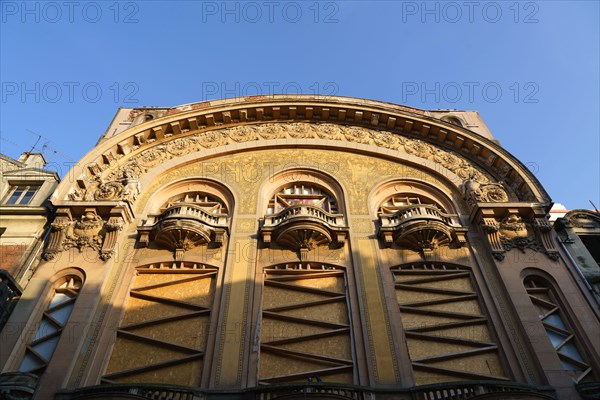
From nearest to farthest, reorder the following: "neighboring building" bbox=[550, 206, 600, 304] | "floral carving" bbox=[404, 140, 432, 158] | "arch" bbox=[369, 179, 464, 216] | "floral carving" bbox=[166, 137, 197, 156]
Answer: "neighboring building" bbox=[550, 206, 600, 304] → "arch" bbox=[369, 179, 464, 216] → "floral carving" bbox=[166, 137, 197, 156] → "floral carving" bbox=[404, 140, 432, 158]

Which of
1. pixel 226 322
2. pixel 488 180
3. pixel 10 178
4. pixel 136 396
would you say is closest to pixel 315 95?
pixel 488 180

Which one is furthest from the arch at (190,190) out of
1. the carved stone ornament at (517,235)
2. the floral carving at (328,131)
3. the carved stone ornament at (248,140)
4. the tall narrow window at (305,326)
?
the carved stone ornament at (517,235)

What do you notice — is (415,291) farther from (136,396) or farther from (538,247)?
(136,396)

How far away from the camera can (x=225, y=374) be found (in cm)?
1357

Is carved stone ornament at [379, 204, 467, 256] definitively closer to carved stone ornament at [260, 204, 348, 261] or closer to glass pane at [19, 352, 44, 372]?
carved stone ornament at [260, 204, 348, 261]

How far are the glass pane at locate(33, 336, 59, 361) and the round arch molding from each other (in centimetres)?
707

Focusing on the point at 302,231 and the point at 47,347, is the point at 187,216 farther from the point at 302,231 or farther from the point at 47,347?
the point at 47,347

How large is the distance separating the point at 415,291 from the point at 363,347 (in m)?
3.50

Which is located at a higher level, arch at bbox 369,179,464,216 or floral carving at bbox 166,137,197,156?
floral carving at bbox 166,137,197,156

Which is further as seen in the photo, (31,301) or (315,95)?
(315,95)

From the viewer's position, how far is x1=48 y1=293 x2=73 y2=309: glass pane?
15859mm

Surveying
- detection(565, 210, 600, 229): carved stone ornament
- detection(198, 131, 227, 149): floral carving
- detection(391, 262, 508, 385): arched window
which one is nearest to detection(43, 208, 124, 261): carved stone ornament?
detection(198, 131, 227, 149): floral carving

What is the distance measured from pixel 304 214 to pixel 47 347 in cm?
1000

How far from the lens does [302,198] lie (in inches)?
827
